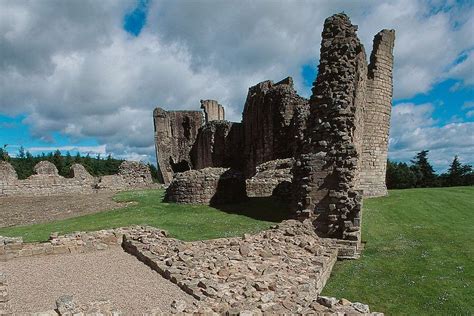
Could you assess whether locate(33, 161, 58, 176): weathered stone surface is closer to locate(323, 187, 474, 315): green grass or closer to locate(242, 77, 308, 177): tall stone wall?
locate(242, 77, 308, 177): tall stone wall

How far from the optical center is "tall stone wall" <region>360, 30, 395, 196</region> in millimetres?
20812

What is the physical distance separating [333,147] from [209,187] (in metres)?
8.27

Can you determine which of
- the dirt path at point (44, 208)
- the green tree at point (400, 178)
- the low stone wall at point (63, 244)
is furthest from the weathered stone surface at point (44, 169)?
the green tree at point (400, 178)

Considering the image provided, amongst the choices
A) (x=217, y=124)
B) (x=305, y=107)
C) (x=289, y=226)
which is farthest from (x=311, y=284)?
(x=217, y=124)

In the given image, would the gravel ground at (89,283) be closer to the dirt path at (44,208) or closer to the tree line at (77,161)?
the dirt path at (44,208)

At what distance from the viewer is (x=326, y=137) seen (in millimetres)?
13789

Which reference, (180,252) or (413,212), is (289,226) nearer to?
(180,252)

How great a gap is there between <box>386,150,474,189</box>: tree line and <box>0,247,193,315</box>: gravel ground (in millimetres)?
46691

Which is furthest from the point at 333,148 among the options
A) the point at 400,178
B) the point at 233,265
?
the point at 400,178

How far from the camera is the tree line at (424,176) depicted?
49500 mm

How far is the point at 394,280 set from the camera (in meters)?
9.32

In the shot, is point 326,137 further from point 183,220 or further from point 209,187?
point 209,187

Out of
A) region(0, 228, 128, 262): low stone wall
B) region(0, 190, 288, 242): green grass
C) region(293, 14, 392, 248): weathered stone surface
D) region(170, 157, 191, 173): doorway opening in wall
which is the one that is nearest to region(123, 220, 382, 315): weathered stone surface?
region(0, 228, 128, 262): low stone wall

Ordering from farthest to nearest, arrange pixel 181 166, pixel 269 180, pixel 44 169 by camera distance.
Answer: pixel 181 166, pixel 44 169, pixel 269 180
